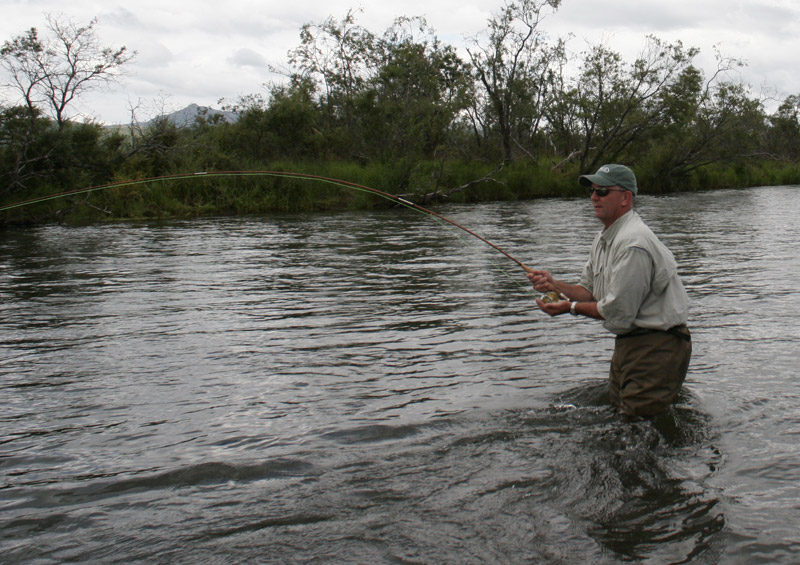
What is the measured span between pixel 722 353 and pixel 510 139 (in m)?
30.4

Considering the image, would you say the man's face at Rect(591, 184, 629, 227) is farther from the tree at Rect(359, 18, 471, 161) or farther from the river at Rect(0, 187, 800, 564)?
the tree at Rect(359, 18, 471, 161)

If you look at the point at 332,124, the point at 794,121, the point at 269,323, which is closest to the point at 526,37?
the point at 332,124

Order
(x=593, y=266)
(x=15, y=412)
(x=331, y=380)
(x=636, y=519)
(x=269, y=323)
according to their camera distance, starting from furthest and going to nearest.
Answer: (x=269, y=323), (x=331, y=380), (x=15, y=412), (x=593, y=266), (x=636, y=519)

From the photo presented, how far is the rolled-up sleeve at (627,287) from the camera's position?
3.88 m

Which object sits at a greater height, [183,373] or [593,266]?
[593,266]

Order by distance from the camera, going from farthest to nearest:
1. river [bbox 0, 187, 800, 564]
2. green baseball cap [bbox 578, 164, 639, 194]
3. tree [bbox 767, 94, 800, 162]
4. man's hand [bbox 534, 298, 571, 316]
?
tree [bbox 767, 94, 800, 162], man's hand [bbox 534, 298, 571, 316], green baseball cap [bbox 578, 164, 639, 194], river [bbox 0, 187, 800, 564]

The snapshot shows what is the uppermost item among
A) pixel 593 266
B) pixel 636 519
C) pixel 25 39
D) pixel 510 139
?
pixel 25 39

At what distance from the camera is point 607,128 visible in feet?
110

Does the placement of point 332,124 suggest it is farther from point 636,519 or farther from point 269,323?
point 636,519

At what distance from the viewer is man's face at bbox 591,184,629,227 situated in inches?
162

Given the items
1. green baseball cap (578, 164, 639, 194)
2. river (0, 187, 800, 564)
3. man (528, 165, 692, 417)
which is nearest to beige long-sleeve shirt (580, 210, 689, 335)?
man (528, 165, 692, 417)

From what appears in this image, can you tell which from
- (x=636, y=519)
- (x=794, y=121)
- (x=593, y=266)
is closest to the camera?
(x=636, y=519)

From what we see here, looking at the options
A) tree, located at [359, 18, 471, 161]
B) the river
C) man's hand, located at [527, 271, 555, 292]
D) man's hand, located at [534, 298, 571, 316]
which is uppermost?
tree, located at [359, 18, 471, 161]

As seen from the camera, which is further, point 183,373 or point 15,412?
point 183,373
